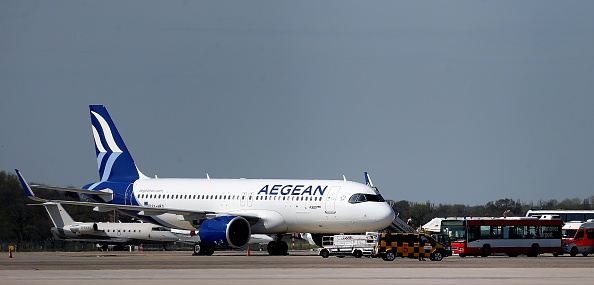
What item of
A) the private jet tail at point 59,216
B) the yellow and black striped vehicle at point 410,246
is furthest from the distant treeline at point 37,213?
the yellow and black striped vehicle at point 410,246

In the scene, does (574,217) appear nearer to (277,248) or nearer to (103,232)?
(103,232)

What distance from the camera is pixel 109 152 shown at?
283 ft

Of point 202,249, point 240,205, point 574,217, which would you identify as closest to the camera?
point 202,249

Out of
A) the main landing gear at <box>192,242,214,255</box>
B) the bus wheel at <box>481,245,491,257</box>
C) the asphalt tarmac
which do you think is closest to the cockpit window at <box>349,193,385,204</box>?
the bus wheel at <box>481,245,491,257</box>

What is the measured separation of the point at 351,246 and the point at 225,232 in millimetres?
7847

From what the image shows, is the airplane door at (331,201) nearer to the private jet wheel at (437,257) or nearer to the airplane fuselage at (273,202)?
the airplane fuselage at (273,202)

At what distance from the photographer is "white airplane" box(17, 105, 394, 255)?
74.7 metres

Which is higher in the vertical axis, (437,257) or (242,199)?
(242,199)

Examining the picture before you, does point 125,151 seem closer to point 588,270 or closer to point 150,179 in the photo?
point 150,179

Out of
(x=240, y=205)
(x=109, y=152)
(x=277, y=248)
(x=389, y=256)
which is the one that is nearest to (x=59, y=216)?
(x=109, y=152)

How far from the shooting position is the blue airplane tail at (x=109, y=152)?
279 ft

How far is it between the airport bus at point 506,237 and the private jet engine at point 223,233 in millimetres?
14368

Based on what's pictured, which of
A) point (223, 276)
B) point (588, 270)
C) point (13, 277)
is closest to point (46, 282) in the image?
point (13, 277)

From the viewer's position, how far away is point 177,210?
7725 centimetres
